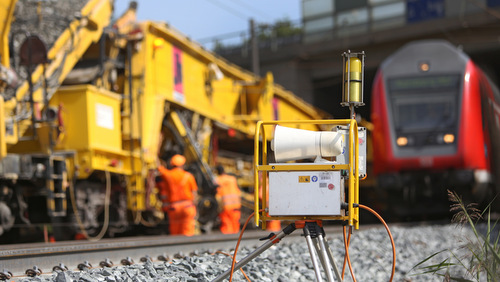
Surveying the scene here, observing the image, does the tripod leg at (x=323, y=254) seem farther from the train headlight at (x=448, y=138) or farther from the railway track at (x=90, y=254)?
the train headlight at (x=448, y=138)

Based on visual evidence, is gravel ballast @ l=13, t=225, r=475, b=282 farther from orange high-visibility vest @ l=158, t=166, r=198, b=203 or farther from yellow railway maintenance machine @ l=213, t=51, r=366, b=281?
orange high-visibility vest @ l=158, t=166, r=198, b=203

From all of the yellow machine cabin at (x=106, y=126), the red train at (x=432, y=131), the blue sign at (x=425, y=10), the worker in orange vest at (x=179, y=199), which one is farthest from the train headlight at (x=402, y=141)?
the blue sign at (x=425, y=10)

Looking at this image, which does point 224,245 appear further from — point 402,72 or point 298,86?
point 298,86

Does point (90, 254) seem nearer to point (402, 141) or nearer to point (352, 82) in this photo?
point (352, 82)

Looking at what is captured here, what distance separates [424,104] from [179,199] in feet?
19.0

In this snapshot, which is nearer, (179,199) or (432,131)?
(179,199)

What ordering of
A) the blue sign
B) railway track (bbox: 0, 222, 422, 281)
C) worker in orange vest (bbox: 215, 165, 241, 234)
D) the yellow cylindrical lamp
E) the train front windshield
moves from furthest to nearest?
the blue sign < the train front windshield < worker in orange vest (bbox: 215, 165, 241, 234) < railway track (bbox: 0, 222, 422, 281) < the yellow cylindrical lamp

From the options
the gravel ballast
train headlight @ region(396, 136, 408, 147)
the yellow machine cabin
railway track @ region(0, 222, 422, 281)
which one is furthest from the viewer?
train headlight @ region(396, 136, 408, 147)

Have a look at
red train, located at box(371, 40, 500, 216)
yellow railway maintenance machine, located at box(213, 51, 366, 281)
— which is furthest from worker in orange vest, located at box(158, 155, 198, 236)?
yellow railway maintenance machine, located at box(213, 51, 366, 281)

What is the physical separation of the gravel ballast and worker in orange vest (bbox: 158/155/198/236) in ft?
7.42

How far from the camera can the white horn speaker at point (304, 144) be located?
429 cm

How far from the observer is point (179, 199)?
10.5 m

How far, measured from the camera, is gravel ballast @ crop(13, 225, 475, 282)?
5.07 metres

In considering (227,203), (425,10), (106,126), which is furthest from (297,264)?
(425,10)
